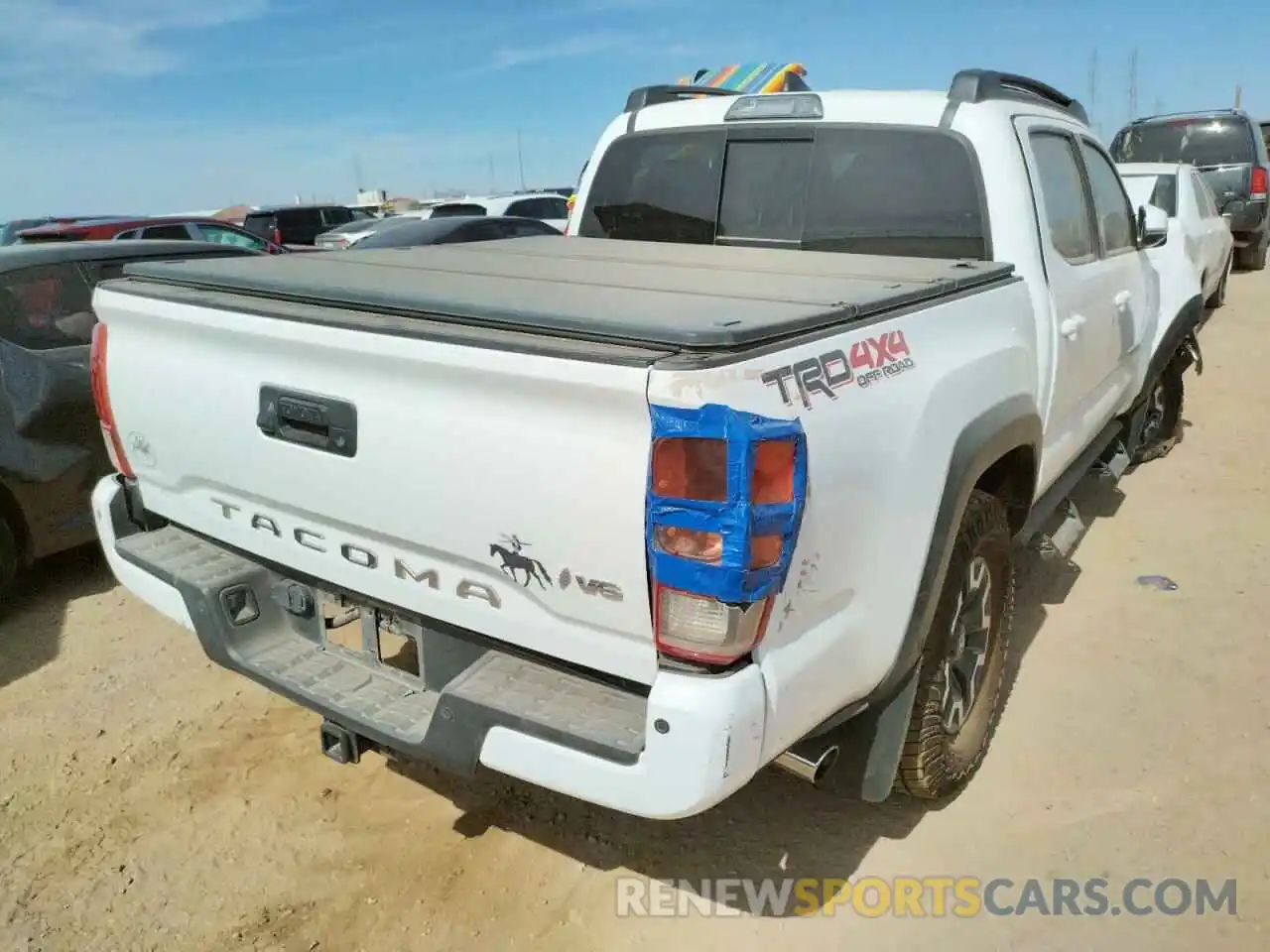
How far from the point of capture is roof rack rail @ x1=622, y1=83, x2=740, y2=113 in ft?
14.5

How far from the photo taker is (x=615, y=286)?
2541 mm

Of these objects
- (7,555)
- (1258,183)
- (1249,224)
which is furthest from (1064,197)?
(1249,224)

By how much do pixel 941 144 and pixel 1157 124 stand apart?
12.2m

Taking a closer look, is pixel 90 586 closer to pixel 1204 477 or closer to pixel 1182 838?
pixel 1182 838

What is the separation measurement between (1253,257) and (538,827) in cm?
1622

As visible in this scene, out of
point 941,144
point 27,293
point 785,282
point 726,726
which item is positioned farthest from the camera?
point 27,293

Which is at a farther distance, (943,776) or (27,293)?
(27,293)

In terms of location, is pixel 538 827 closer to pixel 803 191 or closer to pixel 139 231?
pixel 803 191

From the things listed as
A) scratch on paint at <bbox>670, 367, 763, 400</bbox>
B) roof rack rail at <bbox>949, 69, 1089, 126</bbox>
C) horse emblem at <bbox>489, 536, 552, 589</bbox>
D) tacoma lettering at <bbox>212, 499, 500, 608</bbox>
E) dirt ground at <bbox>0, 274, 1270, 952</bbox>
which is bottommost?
dirt ground at <bbox>0, 274, 1270, 952</bbox>

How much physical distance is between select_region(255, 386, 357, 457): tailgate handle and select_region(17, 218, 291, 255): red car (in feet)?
28.3

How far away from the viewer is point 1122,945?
7.89 ft

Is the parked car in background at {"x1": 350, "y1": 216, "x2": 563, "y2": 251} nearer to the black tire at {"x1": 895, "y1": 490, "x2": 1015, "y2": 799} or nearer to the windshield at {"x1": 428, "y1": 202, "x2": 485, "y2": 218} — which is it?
the windshield at {"x1": 428, "y1": 202, "x2": 485, "y2": 218}

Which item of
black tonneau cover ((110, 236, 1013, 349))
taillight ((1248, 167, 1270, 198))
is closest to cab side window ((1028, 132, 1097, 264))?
black tonneau cover ((110, 236, 1013, 349))

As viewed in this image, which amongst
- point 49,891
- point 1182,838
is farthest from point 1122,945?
point 49,891
